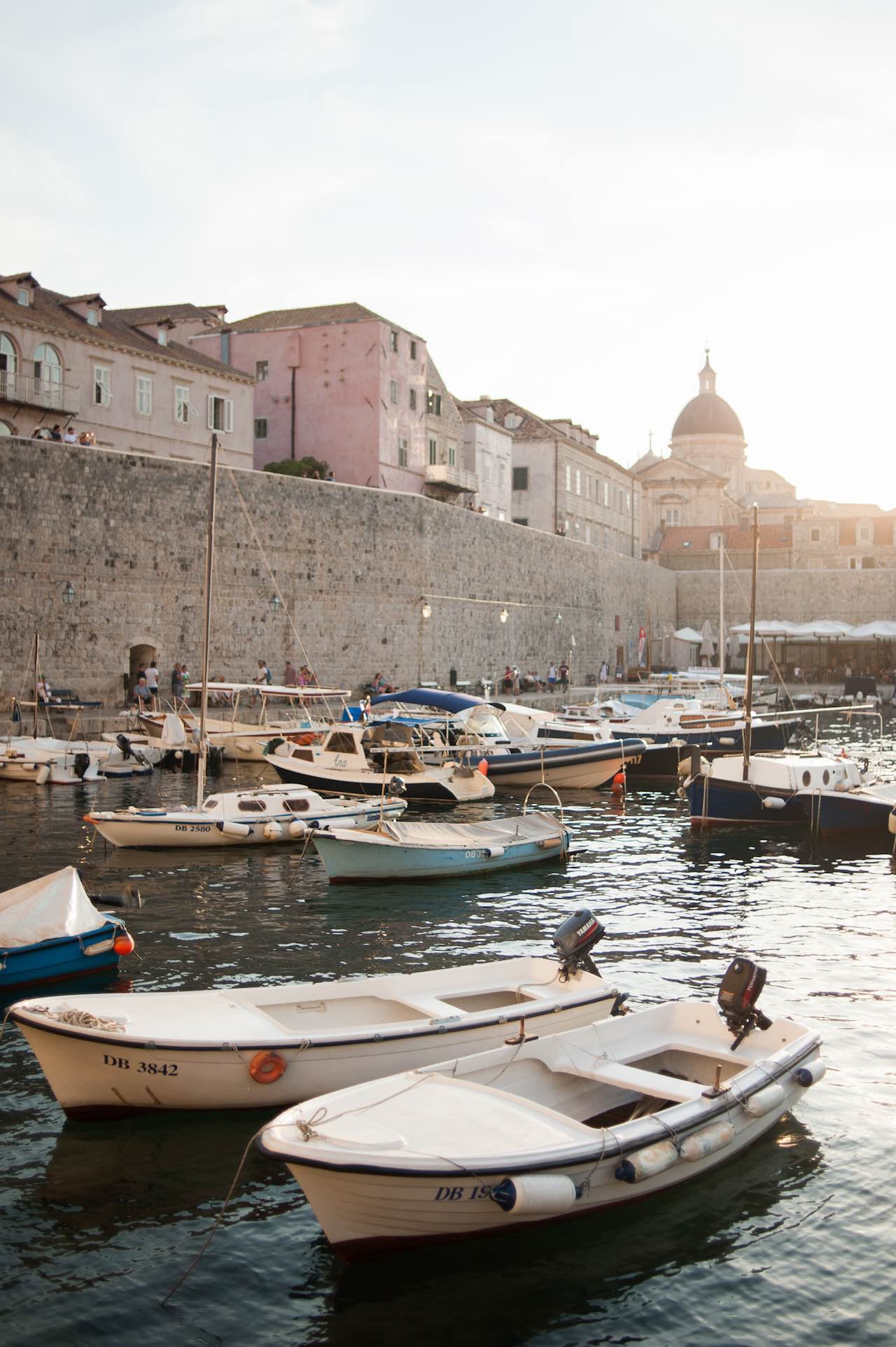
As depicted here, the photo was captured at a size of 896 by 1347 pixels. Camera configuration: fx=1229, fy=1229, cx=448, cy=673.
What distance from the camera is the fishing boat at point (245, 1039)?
22.4ft

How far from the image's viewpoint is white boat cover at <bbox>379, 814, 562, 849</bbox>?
47.6ft

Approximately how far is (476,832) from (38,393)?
2153 cm

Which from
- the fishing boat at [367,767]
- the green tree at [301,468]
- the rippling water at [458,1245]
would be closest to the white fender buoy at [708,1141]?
the rippling water at [458,1245]

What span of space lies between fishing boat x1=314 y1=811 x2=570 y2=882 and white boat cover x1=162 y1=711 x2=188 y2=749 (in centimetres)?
1058

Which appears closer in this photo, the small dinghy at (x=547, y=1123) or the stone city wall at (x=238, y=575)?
the small dinghy at (x=547, y=1123)

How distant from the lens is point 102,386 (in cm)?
3372

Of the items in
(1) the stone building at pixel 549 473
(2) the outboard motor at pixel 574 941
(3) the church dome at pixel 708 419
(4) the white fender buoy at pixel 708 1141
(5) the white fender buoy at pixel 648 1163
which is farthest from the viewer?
(3) the church dome at pixel 708 419

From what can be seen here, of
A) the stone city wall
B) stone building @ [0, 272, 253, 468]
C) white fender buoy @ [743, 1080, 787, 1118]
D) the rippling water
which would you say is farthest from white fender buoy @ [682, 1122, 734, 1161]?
stone building @ [0, 272, 253, 468]

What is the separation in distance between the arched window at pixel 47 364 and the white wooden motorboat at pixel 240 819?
1919cm

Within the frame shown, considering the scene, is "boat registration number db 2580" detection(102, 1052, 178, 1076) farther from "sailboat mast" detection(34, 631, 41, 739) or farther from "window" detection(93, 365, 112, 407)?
"window" detection(93, 365, 112, 407)

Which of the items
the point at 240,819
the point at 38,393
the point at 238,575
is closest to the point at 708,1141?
the point at 240,819

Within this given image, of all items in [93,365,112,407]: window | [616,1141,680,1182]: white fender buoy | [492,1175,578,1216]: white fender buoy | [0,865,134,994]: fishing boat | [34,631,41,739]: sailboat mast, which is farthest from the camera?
[93,365,112,407]: window

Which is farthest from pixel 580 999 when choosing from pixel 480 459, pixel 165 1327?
pixel 480 459

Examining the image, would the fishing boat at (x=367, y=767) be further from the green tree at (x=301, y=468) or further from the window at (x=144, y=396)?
the green tree at (x=301, y=468)
